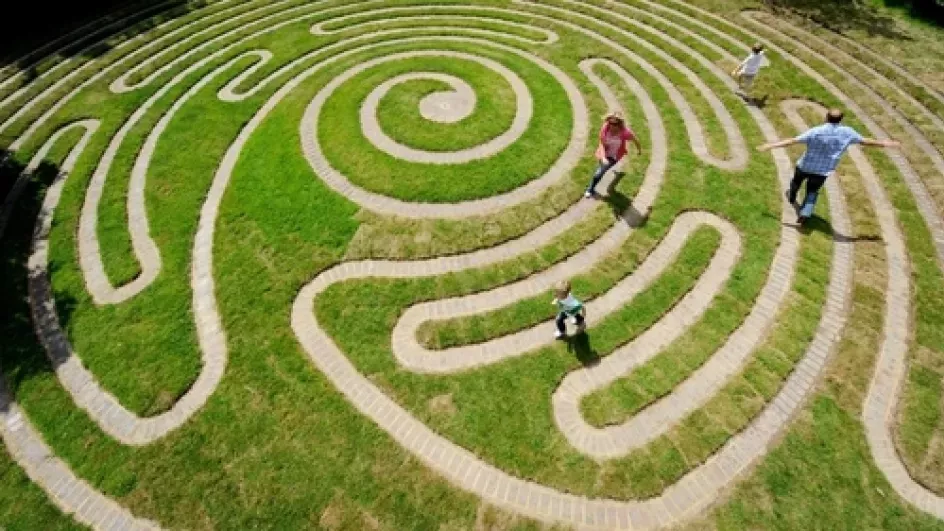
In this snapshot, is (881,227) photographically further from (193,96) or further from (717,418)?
(193,96)

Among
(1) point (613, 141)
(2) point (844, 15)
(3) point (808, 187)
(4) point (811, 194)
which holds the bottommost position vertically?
(4) point (811, 194)

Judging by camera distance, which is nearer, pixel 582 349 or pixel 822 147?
pixel 582 349

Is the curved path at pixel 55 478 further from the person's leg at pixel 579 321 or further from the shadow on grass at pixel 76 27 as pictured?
the shadow on grass at pixel 76 27

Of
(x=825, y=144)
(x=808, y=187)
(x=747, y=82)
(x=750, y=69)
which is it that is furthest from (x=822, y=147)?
(x=747, y=82)

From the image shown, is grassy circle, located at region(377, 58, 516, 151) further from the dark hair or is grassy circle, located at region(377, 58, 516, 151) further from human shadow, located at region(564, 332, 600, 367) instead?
the dark hair

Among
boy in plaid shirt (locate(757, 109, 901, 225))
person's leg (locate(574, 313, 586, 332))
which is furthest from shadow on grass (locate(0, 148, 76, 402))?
boy in plaid shirt (locate(757, 109, 901, 225))

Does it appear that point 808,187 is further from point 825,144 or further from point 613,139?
point 613,139

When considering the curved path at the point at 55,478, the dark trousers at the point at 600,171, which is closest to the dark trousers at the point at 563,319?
the dark trousers at the point at 600,171

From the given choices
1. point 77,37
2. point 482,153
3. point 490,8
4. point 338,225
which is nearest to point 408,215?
point 338,225
